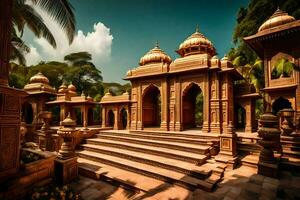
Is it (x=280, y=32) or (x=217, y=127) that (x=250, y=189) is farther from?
(x=280, y=32)

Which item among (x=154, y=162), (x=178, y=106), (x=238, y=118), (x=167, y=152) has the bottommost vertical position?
(x=154, y=162)

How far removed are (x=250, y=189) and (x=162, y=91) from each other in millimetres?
8849

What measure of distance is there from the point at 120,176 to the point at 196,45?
1111cm

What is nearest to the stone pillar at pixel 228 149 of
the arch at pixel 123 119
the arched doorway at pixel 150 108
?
the arched doorway at pixel 150 108

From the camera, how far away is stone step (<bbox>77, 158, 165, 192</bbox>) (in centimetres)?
653

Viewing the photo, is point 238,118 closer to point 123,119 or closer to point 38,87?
point 123,119

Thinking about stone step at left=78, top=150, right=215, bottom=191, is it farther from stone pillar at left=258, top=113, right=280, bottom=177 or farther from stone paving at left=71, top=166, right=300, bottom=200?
stone pillar at left=258, top=113, right=280, bottom=177

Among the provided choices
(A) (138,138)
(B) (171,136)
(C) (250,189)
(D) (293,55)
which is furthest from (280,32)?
(A) (138,138)

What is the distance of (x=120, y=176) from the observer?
7.41 meters

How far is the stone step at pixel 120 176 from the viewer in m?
6.53

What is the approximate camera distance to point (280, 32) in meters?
11.8

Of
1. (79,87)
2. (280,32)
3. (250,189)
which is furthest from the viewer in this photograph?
(79,87)

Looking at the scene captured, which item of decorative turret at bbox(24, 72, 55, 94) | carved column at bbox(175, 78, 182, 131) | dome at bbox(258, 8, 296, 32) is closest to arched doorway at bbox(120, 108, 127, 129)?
carved column at bbox(175, 78, 182, 131)

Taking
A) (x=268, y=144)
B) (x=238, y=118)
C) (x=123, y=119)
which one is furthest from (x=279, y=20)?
(x=123, y=119)
